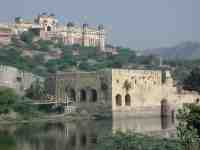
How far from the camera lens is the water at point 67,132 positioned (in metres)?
28.9

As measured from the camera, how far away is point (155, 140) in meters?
22.1

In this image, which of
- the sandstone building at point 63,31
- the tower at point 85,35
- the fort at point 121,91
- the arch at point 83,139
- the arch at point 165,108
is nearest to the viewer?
the arch at point 83,139

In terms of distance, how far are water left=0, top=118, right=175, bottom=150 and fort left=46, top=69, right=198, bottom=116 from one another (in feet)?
10.1

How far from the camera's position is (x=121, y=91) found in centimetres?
4678

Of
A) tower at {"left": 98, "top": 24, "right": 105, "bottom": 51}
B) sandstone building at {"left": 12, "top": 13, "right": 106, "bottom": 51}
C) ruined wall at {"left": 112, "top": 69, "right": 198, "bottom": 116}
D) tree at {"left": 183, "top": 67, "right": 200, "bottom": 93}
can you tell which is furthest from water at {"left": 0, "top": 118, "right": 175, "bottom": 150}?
tower at {"left": 98, "top": 24, "right": 105, "bottom": 51}

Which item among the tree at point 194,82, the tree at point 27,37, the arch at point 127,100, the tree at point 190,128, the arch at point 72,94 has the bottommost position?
the tree at point 190,128

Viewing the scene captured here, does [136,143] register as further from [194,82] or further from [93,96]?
[194,82]

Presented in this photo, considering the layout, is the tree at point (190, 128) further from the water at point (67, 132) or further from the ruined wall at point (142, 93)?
the ruined wall at point (142, 93)

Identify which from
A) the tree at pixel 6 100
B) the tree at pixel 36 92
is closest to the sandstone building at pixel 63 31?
the tree at pixel 36 92

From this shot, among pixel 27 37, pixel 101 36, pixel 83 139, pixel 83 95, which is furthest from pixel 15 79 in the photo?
pixel 101 36

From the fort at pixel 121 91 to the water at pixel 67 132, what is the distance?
3.09m

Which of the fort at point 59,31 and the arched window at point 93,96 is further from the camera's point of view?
the fort at point 59,31

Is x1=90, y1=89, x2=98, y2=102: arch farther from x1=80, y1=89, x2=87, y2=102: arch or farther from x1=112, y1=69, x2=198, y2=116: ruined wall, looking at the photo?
x1=112, y1=69, x2=198, y2=116: ruined wall

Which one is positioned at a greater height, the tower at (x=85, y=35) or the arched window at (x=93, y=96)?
the tower at (x=85, y=35)
